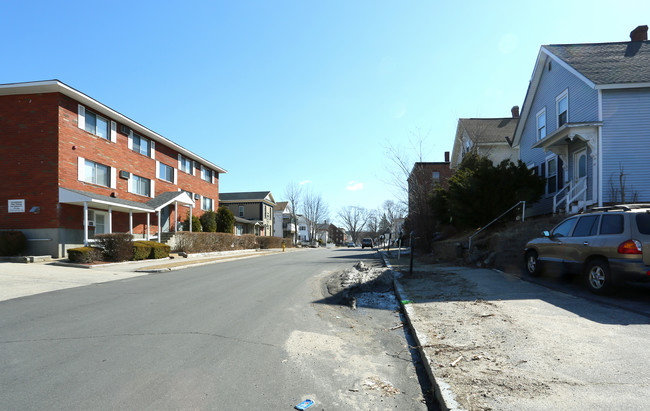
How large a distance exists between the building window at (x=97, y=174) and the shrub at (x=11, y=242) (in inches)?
175

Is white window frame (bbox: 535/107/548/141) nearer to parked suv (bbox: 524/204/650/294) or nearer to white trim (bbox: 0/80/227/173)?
parked suv (bbox: 524/204/650/294)

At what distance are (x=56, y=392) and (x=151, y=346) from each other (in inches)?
59.9

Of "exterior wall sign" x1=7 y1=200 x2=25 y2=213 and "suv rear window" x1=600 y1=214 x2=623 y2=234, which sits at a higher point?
"exterior wall sign" x1=7 y1=200 x2=25 y2=213

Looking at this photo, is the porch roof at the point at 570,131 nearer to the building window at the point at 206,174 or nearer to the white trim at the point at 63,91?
the white trim at the point at 63,91

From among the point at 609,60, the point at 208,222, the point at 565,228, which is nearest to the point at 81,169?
the point at 208,222

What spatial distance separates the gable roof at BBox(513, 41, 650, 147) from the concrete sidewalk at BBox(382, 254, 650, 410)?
12.0m

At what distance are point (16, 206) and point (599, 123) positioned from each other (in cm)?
2651

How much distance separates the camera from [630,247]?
730 centimetres

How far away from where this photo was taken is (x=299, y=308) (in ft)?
26.9

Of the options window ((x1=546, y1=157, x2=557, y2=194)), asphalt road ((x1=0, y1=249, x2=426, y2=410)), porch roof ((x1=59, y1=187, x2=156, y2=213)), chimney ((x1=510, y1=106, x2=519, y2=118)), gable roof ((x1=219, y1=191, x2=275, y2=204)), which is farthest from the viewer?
gable roof ((x1=219, y1=191, x2=275, y2=204))

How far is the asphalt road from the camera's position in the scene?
379 centimetres

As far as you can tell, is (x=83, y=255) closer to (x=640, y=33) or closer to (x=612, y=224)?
(x=612, y=224)

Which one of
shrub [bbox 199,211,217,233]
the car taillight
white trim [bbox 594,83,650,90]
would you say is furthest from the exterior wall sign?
white trim [bbox 594,83,650,90]

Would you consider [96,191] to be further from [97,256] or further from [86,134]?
[97,256]
